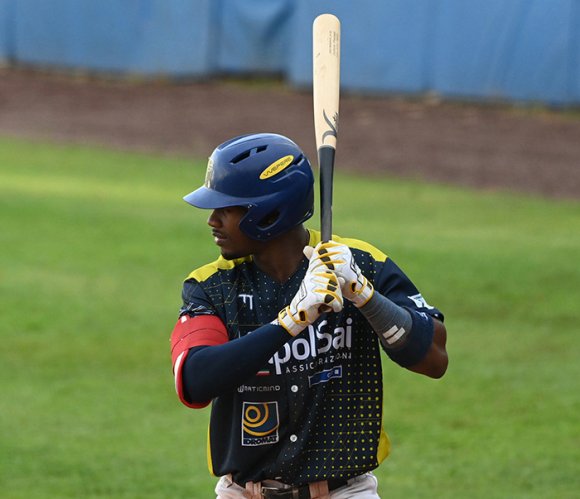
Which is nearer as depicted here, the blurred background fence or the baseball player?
the baseball player

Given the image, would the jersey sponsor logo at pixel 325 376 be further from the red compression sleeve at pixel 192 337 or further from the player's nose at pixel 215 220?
the player's nose at pixel 215 220

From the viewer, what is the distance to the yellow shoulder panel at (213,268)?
3906 millimetres

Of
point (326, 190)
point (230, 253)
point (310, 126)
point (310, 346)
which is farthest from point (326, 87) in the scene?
point (310, 126)

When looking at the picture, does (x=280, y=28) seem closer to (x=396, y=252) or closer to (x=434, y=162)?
(x=434, y=162)

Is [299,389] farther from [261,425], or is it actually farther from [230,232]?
[230,232]

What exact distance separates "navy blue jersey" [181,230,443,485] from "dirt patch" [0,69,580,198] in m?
11.4

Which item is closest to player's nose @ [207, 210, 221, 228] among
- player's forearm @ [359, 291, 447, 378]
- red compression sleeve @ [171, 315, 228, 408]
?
red compression sleeve @ [171, 315, 228, 408]

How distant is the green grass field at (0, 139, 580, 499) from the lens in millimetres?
6445

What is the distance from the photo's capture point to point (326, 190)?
12.8 feet

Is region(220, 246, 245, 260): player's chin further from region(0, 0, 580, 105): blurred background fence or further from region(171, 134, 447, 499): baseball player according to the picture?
region(0, 0, 580, 105): blurred background fence

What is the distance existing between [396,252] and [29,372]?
13.8ft

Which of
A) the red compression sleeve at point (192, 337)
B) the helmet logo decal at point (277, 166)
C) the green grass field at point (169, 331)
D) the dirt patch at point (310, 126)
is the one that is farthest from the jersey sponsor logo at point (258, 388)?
the dirt patch at point (310, 126)

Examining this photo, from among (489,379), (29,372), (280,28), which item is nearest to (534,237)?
(489,379)

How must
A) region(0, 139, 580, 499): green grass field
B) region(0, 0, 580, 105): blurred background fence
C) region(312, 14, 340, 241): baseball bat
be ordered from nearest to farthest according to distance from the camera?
region(312, 14, 340, 241): baseball bat
region(0, 139, 580, 499): green grass field
region(0, 0, 580, 105): blurred background fence
